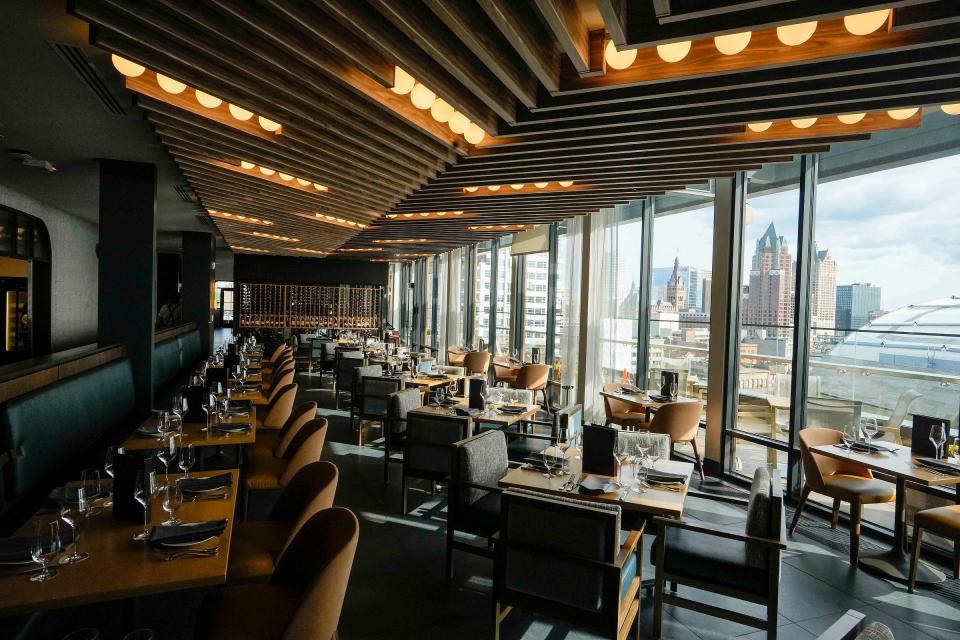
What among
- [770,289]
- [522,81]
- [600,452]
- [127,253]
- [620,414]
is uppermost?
[522,81]

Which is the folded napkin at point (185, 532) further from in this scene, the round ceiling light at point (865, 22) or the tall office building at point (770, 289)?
the tall office building at point (770, 289)

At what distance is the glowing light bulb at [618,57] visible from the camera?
9.43 ft

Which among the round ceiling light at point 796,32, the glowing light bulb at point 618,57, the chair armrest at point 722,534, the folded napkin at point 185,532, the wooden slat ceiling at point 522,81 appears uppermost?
the glowing light bulb at point 618,57

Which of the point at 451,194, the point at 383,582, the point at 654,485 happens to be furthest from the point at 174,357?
the point at 654,485

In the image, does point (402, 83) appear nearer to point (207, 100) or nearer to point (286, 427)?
point (207, 100)

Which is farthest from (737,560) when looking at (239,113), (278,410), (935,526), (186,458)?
(239,113)

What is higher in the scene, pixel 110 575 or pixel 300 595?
pixel 110 575

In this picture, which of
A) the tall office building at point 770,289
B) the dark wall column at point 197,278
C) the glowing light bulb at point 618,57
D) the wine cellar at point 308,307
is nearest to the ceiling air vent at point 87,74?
the glowing light bulb at point 618,57

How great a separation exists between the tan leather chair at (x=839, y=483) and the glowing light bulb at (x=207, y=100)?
527 centimetres

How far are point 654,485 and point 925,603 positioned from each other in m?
2.04

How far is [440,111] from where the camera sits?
397 cm

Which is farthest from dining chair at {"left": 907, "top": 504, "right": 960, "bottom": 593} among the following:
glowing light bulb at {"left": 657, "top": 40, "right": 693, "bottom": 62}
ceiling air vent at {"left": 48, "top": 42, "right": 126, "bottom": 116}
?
ceiling air vent at {"left": 48, "top": 42, "right": 126, "bottom": 116}

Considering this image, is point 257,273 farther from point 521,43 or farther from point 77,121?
point 521,43

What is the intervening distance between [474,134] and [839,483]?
158 inches
